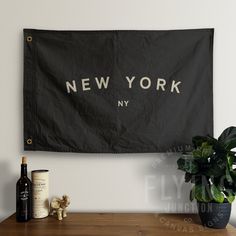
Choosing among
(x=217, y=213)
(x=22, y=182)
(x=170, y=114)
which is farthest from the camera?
(x=170, y=114)

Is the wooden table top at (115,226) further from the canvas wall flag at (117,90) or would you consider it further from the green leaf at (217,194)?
the canvas wall flag at (117,90)

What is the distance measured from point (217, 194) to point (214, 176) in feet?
0.27

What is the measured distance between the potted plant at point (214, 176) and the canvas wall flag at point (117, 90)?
0.21 metres

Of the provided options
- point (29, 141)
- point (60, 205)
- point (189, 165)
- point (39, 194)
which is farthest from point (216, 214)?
point (29, 141)

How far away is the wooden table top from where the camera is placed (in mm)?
1248

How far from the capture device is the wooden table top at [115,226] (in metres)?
1.25

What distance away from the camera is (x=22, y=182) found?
55.3 inches

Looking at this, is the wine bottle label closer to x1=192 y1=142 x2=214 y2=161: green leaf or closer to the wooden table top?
the wooden table top

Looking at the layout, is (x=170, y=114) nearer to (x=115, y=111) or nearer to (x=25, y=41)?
(x=115, y=111)

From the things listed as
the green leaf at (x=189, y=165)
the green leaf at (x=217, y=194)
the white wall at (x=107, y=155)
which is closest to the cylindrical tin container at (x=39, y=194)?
the white wall at (x=107, y=155)

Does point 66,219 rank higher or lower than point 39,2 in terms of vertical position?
lower

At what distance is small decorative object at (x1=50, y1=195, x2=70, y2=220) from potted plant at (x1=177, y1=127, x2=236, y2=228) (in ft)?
2.05

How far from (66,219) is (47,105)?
622 mm

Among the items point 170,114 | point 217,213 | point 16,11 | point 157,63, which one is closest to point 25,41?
point 16,11
